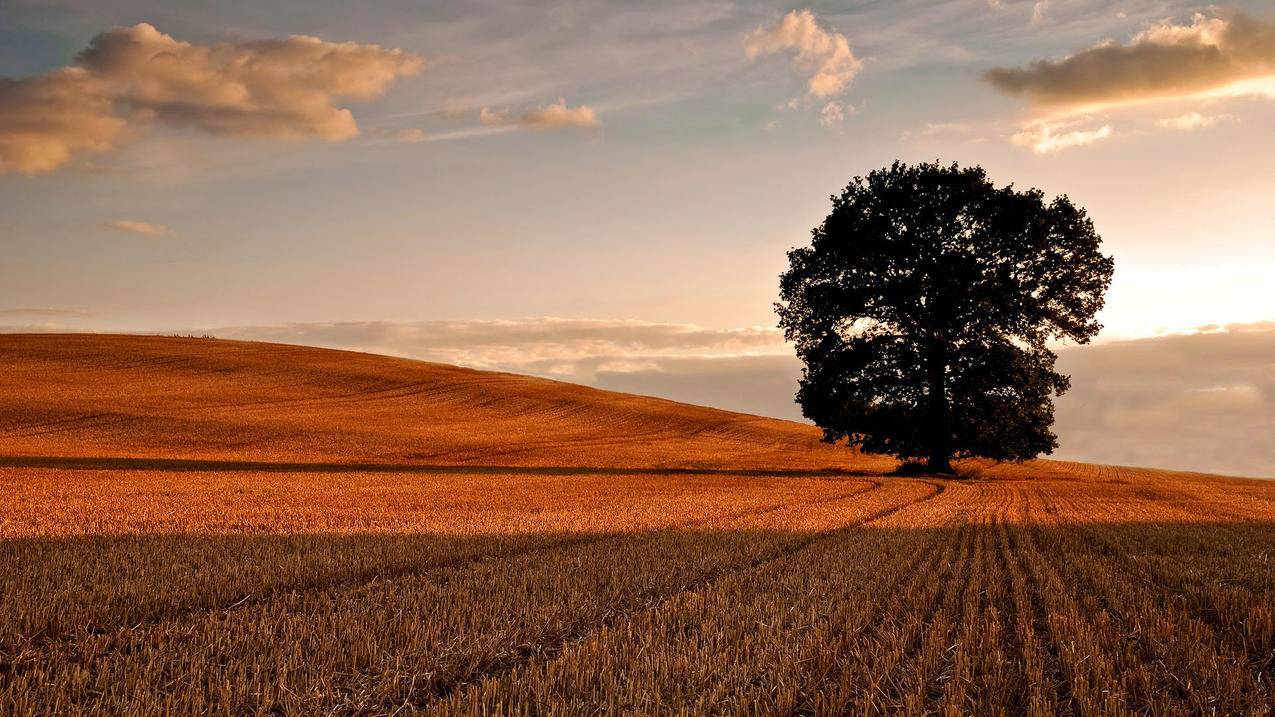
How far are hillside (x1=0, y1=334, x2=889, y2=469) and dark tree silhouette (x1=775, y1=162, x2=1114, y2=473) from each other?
712 centimetres

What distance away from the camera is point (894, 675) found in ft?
20.1

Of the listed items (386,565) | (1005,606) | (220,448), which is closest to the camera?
(1005,606)

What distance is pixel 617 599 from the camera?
349 inches

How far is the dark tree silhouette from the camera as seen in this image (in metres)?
35.1

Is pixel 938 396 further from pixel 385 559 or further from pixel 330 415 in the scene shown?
pixel 330 415

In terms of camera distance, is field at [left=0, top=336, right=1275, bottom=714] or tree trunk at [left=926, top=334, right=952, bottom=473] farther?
tree trunk at [left=926, top=334, right=952, bottom=473]

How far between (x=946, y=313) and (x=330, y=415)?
37328 mm

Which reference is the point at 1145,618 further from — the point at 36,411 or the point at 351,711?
the point at 36,411

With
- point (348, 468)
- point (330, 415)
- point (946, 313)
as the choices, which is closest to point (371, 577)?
point (348, 468)

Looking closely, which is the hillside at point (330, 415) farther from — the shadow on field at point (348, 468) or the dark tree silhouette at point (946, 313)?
the dark tree silhouette at point (946, 313)

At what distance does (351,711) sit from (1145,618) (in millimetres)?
7493

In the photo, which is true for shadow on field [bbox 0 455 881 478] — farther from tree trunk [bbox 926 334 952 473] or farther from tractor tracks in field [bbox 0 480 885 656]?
tractor tracks in field [bbox 0 480 885 656]

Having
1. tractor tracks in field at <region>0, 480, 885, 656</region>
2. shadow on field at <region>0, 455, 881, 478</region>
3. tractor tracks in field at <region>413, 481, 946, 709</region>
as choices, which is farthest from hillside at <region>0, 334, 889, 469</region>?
tractor tracks in field at <region>413, 481, 946, 709</region>

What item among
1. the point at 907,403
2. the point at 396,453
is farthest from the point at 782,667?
the point at 396,453
